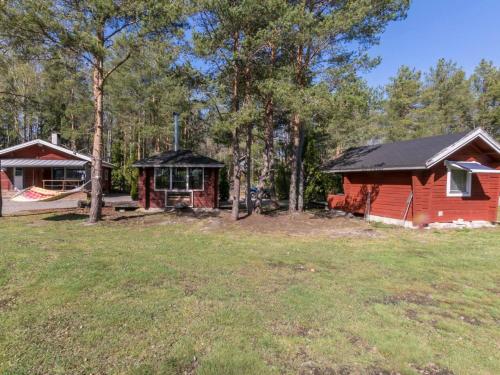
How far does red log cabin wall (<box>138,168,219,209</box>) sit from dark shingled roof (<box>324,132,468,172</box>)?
568 centimetres

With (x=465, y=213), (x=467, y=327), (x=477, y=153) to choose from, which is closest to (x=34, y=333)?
(x=467, y=327)

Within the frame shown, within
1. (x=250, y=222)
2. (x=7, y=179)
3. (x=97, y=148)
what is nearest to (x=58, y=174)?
(x=7, y=179)

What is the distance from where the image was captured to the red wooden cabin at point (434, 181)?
1112 centimetres

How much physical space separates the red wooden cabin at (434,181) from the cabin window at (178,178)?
726 cm

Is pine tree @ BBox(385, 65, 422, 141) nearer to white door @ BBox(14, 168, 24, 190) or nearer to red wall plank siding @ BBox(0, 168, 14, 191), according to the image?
white door @ BBox(14, 168, 24, 190)

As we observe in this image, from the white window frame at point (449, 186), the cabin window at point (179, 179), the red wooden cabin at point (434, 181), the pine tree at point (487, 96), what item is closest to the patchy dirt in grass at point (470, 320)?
the red wooden cabin at point (434, 181)

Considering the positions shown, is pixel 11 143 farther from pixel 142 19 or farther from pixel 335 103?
pixel 335 103

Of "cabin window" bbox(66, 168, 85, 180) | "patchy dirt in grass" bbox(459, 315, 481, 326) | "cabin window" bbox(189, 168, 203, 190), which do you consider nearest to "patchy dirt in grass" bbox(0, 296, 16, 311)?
"patchy dirt in grass" bbox(459, 315, 481, 326)

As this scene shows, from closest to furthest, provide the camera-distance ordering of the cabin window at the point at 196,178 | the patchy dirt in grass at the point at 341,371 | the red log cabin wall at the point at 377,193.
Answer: the patchy dirt in grass at the point at 341,371 → the red log cabin wall at the point at 377,193 → the cabin window at the point at 196,178

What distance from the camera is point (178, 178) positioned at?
15.4 metres

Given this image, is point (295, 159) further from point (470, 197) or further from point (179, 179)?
point (470, 197)

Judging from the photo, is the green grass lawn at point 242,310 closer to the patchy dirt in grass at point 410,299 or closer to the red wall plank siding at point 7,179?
the patchy dirt in grass at point 410,299

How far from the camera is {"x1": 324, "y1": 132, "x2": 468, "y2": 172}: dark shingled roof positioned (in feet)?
37.0

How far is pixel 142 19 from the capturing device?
955 centimetres
